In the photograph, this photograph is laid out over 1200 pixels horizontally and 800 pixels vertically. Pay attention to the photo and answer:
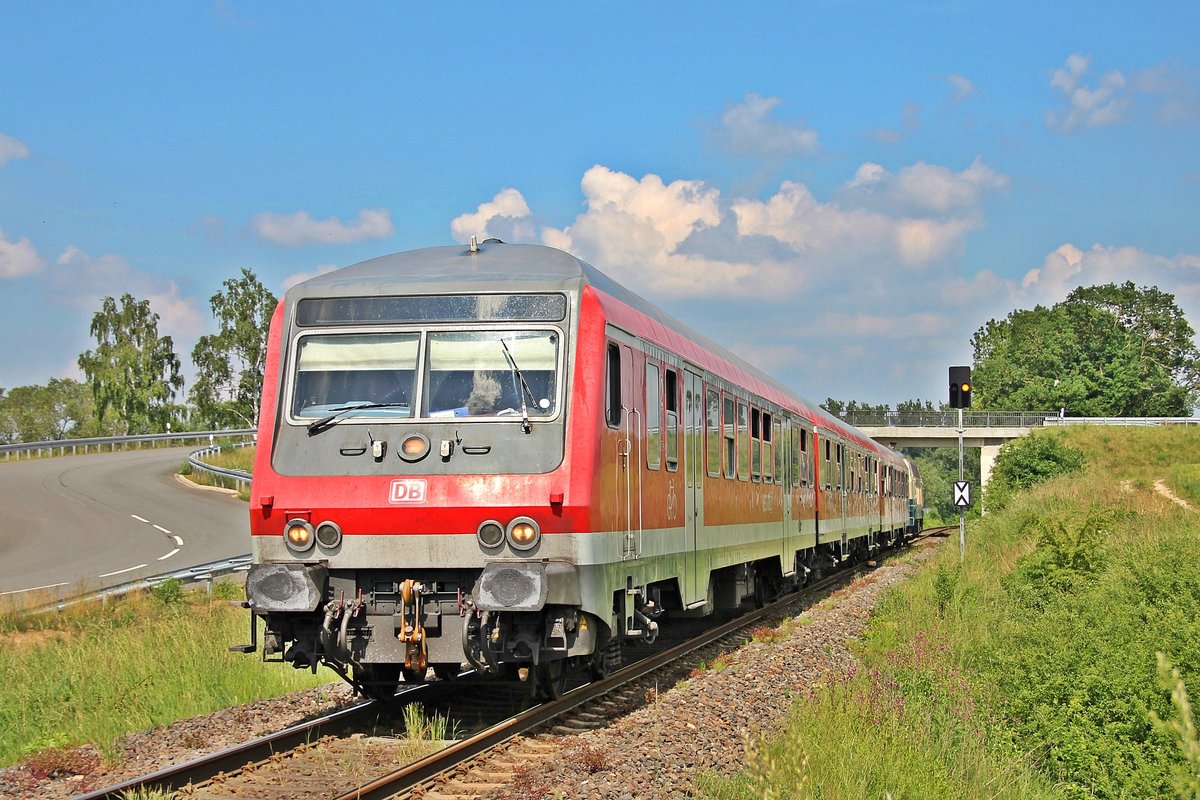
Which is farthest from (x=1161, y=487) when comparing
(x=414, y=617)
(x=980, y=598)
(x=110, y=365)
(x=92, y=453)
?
(x=110, y=365)

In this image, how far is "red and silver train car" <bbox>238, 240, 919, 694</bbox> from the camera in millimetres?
8836

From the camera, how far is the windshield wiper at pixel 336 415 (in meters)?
9.28

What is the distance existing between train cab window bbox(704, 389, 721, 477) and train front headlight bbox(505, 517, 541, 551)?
15.1 feet

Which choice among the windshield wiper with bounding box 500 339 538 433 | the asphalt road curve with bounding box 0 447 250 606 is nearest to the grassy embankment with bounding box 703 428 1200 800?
the windshield wiper with bounding box 500 339 538 433

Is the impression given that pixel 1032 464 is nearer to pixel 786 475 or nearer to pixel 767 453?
pixel 786 475

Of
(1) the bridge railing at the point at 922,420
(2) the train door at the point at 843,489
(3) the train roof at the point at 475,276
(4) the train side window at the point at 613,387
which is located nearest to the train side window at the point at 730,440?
(3) the train roof at the point at 475,276

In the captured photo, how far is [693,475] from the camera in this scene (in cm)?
1258

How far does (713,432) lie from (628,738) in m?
5.23

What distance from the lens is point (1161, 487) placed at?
4219 centimetres

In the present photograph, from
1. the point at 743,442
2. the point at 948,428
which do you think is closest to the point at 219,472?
the point at 743,442

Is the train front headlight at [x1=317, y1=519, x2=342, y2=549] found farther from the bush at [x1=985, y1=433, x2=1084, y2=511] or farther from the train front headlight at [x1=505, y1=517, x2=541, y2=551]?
the bush at [x1=985, y1=433, x2=1084, y2=511]

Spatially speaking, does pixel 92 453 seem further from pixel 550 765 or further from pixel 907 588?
pixel 550 765

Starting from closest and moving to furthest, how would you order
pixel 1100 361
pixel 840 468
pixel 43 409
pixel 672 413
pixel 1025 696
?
pixel 1025 696 → pixel 672 413 → pixel 840 468 → pixel 1100 361 → pixel 43 409

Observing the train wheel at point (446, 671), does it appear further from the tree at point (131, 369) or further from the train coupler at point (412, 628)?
the tree at point (131, 369)
